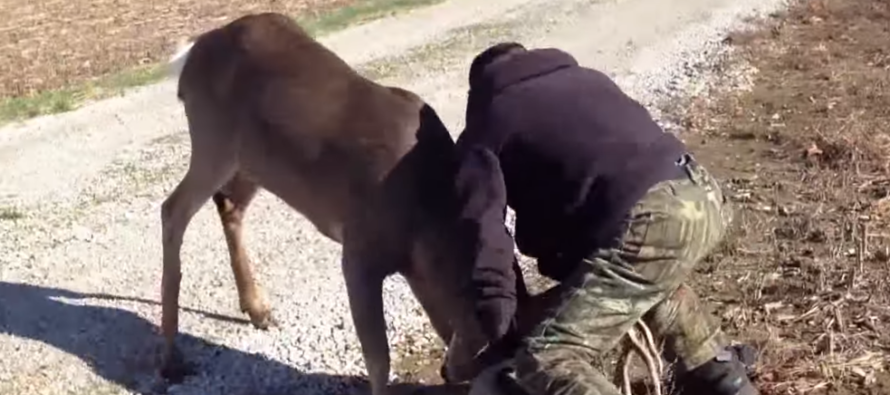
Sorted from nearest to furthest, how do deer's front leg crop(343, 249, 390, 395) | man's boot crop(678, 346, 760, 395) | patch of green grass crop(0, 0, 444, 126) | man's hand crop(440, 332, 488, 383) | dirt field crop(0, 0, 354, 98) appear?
man's hand crop(440, 332, 488, 383), man's boot crop(678, 346, 760, 395), deer's front leg crop(343, 249, 390, 395), patch of green grass crop(0, 0, 444, 126), dirt field crop(0, 0, 354, 98)

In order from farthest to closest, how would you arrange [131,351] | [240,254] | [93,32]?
[93,32], [240,254], [131,351]

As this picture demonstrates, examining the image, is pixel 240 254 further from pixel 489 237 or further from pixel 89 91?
pixel 89 91

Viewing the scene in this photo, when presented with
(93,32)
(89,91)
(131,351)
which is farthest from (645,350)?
(93,32)

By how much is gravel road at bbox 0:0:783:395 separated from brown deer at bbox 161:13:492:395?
0.29 m

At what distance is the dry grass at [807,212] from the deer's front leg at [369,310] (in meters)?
1.73

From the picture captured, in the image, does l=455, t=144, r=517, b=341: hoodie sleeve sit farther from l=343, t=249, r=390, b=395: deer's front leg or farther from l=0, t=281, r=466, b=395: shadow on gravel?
l=0, t=281, r=466, b=395: shadow on gravel

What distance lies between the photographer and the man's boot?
5.58 m

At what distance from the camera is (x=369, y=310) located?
231 inches

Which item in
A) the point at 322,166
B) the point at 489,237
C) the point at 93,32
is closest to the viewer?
the point at 489,237

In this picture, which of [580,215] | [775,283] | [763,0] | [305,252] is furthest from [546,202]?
[763,0]

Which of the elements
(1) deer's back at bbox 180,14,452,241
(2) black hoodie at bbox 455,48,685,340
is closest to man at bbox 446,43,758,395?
(2) black hoodie at bbox 455,48,685,340

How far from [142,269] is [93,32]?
38.2ft

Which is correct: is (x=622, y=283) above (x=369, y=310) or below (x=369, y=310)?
above

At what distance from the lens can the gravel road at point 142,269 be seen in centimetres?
682
